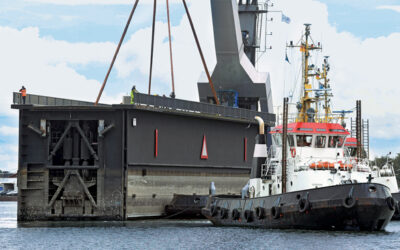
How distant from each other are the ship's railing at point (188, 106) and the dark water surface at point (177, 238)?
26.4ft

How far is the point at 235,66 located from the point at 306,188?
27.3 metres

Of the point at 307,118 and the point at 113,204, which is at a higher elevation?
the point at 307,118

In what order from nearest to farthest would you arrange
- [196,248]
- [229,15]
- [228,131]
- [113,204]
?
[196,248] < [113,204] < [228,131] < [229,15]

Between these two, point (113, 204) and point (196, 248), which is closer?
point (196, 248)

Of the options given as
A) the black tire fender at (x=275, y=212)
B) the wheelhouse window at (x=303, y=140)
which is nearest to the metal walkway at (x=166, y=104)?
the wheelhouse window at (x=303, y=140)

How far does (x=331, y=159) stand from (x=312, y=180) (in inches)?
104

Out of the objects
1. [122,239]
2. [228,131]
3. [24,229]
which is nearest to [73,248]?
[122,239]

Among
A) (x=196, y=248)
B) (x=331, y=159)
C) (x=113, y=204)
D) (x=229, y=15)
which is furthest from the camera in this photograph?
(x=229, y=15)

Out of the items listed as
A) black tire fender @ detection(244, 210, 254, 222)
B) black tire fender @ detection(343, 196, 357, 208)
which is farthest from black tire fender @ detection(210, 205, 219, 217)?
black tire fender @ detection(343, 196, 357, 208)

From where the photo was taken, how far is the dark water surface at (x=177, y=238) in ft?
106

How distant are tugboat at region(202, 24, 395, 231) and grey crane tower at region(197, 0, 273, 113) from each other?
18593 mm

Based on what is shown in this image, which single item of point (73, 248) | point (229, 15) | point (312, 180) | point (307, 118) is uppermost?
point (229, 15)

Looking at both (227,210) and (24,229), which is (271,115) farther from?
(24,229)

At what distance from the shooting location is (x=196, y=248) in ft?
106
